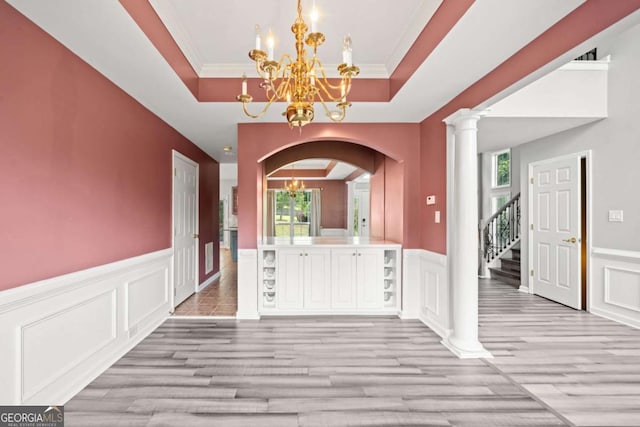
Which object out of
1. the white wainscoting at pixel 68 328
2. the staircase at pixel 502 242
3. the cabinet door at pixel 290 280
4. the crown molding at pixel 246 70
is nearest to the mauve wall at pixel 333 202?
the staircase at pixel 502 242

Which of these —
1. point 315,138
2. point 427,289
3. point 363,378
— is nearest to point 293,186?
point 315,138

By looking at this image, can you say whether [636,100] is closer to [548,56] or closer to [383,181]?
[548,56]

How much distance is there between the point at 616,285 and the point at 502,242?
3.22 metres

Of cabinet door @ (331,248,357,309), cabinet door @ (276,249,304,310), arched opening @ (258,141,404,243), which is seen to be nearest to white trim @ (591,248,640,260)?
cabinet door @ (331,248,357,309)

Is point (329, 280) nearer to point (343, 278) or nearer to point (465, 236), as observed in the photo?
point (343, 278)

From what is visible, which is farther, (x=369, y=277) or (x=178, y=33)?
(x=369, y=277)

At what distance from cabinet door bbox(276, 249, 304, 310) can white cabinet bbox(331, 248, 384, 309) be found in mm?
428

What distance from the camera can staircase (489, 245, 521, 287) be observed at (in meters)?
5.88

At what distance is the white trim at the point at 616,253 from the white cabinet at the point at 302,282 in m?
3.52

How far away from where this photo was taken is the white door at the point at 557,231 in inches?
173

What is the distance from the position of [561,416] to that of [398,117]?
10.1 ft

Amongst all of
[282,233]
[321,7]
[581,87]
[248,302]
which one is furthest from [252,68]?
[282,233]

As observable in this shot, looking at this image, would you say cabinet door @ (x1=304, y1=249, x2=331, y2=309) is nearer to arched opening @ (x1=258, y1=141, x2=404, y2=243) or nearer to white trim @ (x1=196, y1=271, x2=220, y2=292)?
white trim @ (x1=196, y1=271, x2=220, y2=292)

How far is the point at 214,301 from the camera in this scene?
4.68 meters
